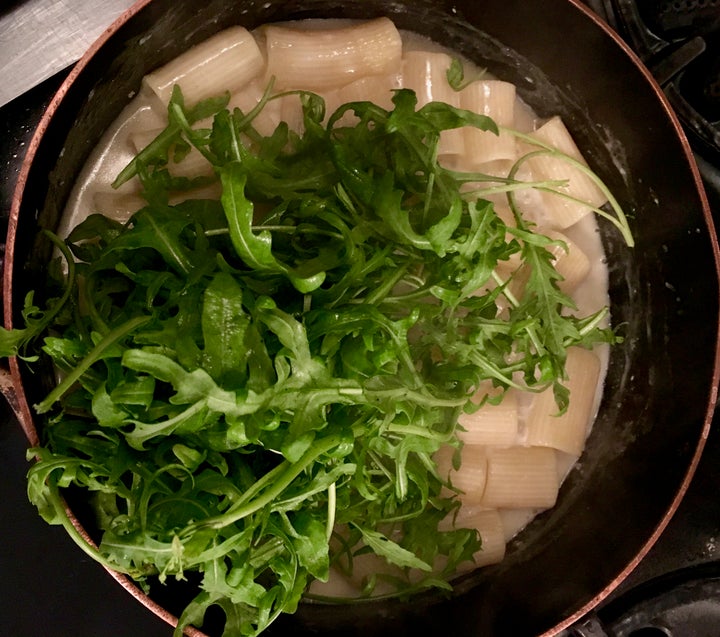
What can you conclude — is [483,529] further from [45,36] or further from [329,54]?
[45,36]

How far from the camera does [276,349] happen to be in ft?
2.49

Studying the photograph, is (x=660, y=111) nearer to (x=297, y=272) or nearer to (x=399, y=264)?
(x=399, y=264)

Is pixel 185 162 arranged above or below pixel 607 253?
above

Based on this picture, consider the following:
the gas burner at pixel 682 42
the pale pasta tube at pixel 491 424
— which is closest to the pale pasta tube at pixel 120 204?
the pale pasta tube at pixel 491 424

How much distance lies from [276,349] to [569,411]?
0.50 metres

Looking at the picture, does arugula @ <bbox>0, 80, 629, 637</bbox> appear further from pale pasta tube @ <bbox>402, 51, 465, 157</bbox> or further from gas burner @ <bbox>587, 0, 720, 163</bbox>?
gas burner @ <bbox>587, 0, 720, 163</bbox>

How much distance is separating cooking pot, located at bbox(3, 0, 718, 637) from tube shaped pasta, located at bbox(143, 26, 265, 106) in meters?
0.03

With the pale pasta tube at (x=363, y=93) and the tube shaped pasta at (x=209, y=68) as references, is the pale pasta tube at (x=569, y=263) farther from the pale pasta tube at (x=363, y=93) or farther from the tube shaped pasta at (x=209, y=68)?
the tube shaped pasta at (x=209, y=68)

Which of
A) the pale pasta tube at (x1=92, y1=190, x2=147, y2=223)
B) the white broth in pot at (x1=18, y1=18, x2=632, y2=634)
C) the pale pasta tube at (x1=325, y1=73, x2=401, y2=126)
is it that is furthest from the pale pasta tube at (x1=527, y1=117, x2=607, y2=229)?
the pale pasta tube at (x1=92, y1=190, x2=147, y2=223)

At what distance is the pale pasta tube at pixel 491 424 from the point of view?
40.4 inches

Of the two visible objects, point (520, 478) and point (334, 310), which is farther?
point (520, 478)

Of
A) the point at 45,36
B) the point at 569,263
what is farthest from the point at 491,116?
the point at 45,36

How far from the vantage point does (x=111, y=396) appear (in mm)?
709

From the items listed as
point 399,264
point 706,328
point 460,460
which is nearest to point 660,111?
point 706,328
